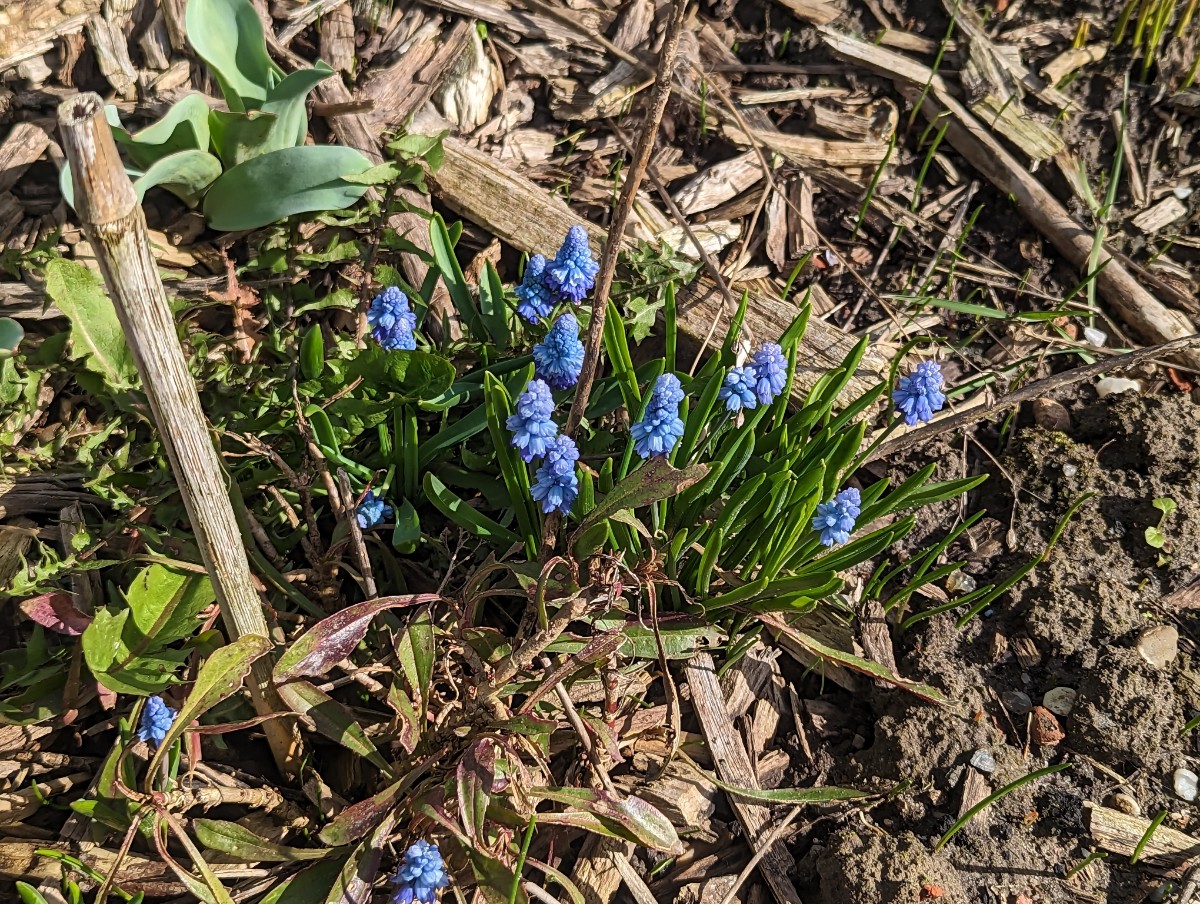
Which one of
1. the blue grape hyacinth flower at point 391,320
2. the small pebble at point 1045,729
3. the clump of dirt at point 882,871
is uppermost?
the blue grape hyacinth flower at point 391,320

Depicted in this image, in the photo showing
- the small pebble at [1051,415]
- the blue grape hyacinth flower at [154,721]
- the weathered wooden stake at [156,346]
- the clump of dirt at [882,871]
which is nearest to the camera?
the weathered wooden stake at [156,346]

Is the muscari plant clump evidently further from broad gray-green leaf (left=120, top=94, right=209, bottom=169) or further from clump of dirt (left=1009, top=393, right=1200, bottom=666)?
broad gray-green leaf (left=120, top=94, right=209, bottom=169)

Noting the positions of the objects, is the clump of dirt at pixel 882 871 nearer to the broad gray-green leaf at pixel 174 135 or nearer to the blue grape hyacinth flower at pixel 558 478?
the blue grape hyacinth flower at pixel 558 478

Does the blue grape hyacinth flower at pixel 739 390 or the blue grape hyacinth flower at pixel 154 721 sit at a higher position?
the blue grape hyacinth flower at pixel 739 390

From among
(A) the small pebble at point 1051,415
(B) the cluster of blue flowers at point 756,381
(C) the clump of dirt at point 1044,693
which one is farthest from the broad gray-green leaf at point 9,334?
(A) the small pebble at point 1051,415

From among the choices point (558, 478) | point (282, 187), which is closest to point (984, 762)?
point (558, 478)

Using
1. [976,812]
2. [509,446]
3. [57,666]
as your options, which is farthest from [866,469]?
[57,666]

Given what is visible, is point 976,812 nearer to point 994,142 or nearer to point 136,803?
point 136,803
